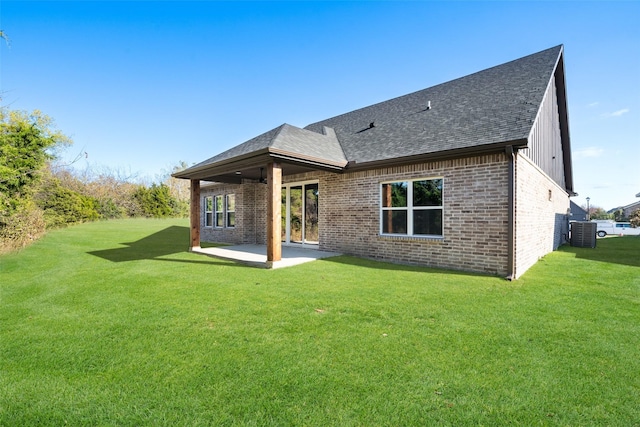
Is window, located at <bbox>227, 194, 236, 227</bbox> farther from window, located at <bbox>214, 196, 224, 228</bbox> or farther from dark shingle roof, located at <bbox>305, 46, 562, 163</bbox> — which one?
dark shingle roof, located at <bbox>305, 46, 562, 163</bbox>

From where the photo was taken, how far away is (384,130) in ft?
35.3

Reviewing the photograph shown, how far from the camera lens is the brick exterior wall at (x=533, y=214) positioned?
7.11 meters

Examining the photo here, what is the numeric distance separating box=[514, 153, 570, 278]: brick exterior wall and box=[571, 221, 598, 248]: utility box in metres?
1.72

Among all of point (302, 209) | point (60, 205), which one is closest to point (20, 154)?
point (302, 209)

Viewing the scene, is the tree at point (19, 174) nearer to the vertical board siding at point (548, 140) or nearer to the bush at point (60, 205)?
the bush at point (60, 205)

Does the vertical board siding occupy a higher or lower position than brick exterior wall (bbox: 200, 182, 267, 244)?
higher

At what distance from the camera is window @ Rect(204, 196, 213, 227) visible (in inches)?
629

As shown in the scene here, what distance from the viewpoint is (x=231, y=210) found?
1446 cm

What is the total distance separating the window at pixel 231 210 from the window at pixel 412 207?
317 inches

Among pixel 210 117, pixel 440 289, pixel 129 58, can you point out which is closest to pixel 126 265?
pixel 440 289

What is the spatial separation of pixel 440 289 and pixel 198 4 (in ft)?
39.6

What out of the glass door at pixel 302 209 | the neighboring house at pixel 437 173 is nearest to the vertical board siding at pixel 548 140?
the neighboring house at pixel 437 173

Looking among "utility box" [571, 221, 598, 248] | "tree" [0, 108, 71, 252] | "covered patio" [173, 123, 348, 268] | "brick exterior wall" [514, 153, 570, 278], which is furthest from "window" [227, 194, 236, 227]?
"utility box" [571, 221, 598, 248]

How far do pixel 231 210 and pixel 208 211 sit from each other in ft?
8.40
